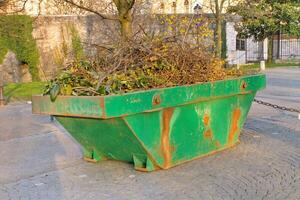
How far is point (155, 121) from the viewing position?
5.89 meters

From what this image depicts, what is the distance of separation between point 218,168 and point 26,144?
3.73 m

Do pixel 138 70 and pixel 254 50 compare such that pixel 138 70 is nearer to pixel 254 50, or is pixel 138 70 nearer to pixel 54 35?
pixel 54 35

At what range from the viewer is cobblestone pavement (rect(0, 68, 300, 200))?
537cm

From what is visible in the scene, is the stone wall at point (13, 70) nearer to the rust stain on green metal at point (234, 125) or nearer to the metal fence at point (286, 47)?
the metal fence at point (286, 47)

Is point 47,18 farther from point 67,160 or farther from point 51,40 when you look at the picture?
point 67,160

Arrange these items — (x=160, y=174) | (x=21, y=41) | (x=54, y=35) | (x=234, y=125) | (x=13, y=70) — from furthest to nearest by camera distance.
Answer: (x=54, y=35) → (x=13, y=70) → (x=21, y=41) → (x=234, y=125) → (x=160, y=174)

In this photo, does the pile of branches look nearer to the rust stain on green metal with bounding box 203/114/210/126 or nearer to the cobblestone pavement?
the rust stain on green metal with bounding box 203/114/210/126

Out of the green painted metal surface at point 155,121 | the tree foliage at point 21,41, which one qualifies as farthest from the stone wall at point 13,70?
the green painted metal surface at point 155,121

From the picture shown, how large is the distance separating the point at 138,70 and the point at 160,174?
1282 millimetres

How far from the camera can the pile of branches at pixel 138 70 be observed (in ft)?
19.2

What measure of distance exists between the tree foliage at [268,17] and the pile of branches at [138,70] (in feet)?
73.0

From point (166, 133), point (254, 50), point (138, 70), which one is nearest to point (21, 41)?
point (254, 50)

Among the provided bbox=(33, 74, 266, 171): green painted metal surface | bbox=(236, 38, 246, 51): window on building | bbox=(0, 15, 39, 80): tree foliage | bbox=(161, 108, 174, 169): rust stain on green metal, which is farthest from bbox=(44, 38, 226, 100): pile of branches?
bbox=(236, 38, 246, 51): window on building

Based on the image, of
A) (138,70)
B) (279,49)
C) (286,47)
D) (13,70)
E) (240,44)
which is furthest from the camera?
(286,47)
